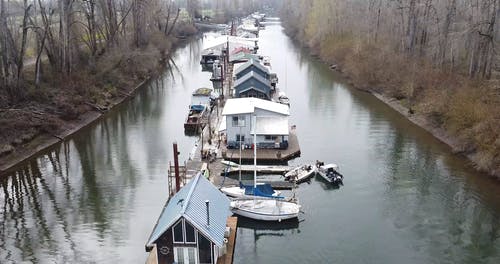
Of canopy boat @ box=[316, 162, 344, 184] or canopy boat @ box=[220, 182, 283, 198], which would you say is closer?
canopy boat @ box=[220, 182, 283, 198]

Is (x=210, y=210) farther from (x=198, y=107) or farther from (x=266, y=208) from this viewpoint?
(x=198, y=107)

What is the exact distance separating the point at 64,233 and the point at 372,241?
17.5 meters

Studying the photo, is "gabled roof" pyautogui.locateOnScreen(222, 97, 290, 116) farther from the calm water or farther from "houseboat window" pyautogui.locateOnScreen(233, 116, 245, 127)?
the calm water

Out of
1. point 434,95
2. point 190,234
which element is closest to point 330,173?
point 190,234

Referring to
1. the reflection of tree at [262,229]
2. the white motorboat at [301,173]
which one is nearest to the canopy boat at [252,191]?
the reflection of tree at [262,229]

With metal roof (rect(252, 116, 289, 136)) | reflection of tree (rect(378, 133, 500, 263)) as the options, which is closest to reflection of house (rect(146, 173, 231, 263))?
reflection of tree (rect(378, 133, 500, 263))

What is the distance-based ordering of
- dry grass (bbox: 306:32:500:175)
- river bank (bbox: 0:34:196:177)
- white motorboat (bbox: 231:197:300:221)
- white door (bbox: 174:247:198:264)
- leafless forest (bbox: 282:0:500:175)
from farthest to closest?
river bank (bbox: 0:34:196:177) → leafless forest (bbox: 282:0:500:175) → dry grass (bbox: 306:32:500:175) → white motorboat (bbox: 231:197:300:221) → white door (bbox: 174:247:198:264)

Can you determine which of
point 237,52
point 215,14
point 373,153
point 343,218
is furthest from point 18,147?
point 215,14

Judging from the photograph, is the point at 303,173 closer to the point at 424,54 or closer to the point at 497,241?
the point at 497,241

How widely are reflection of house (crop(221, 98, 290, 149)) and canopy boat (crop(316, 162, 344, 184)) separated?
4374 millimetres

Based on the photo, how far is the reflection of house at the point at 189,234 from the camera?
66.8 feet

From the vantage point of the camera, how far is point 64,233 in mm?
25906

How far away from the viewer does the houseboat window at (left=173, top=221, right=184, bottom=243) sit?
20.3 metres

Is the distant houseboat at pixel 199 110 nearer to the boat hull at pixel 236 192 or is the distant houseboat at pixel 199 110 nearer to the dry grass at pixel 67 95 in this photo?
the dry grass at pixel 67 95
